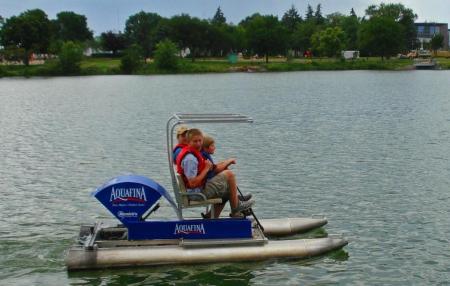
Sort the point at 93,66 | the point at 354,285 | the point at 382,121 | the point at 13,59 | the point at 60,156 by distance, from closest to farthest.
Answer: the point at 354,285
the point at 60,156
the point at 382,121
the point at 93,66
the point at 13,59

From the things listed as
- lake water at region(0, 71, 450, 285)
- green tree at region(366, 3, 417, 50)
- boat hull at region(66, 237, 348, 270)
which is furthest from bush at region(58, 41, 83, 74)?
boat hull at region(66, 237, 348, 270)

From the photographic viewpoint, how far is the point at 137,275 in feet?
37.5

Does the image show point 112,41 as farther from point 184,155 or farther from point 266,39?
point 184,155

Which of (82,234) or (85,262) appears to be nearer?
(85,262)

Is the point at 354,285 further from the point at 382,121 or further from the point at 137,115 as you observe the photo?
the point at 137,115

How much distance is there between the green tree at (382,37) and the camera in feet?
506

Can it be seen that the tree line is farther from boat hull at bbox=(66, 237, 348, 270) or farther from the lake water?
boat hull at bbox=(66, 237, 348, 270)

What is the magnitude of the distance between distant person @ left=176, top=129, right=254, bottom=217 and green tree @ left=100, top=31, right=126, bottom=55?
542 ft

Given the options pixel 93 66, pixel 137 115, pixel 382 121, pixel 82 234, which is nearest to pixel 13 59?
pixel 93 66

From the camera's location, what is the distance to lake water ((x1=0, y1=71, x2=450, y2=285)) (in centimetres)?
1173

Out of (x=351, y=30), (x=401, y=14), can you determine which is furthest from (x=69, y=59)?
(x=401, y=14)

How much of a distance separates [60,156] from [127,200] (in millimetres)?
15212

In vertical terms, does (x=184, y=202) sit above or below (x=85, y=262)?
above

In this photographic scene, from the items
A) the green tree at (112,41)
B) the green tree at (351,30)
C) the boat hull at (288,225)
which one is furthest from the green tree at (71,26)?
the boat hull at (288,225)
